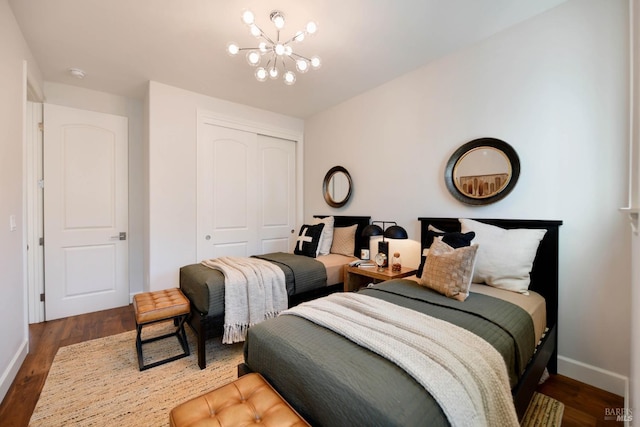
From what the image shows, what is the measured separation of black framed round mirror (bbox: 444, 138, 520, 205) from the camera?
215 cm

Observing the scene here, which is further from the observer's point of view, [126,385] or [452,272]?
[126,385]

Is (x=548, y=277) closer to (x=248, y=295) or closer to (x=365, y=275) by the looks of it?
(x=365, y=275)

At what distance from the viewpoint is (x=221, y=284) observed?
218 cm

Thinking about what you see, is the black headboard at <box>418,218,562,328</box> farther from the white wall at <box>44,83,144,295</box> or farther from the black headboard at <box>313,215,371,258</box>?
the white wall at <box>44,83,144,295</box>

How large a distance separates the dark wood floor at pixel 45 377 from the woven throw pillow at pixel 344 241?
2.02m

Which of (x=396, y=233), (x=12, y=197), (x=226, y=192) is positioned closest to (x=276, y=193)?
(x=226, y=192)

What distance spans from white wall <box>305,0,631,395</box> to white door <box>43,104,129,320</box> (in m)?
3.66

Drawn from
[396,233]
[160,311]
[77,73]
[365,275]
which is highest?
[77,73]

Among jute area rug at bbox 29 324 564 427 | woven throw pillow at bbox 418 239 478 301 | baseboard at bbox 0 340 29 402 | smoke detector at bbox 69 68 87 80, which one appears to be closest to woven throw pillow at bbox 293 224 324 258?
jute area rug at bbox 29 324 564 427

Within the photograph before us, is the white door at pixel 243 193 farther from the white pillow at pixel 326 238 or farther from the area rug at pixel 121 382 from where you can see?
the area rug at pixel 121 382

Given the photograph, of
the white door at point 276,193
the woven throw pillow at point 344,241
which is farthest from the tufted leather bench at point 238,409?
the white door at point 276,193

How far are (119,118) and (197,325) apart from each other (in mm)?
2833

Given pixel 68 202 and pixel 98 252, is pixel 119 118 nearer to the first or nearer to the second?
pixel 68 202

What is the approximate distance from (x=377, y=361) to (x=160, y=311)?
1780mm
